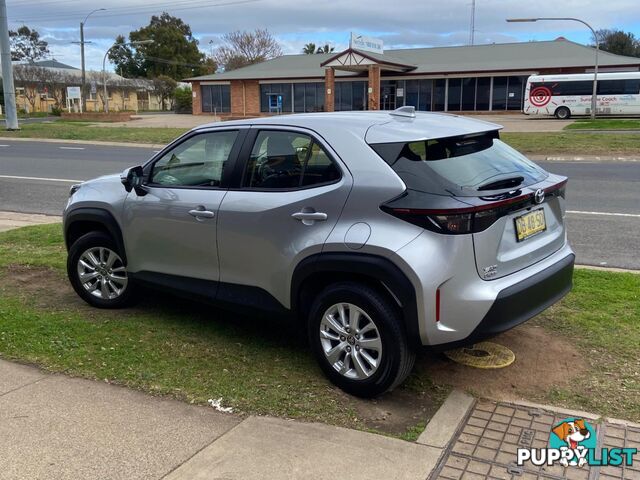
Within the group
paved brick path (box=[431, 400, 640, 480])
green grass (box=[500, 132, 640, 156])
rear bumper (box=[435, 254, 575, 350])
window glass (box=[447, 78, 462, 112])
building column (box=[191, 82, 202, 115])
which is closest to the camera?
paved brick path (box=[431, 400, 640, 480])

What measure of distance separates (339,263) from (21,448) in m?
1.99

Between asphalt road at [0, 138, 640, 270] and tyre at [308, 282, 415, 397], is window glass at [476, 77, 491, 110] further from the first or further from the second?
tyre at [308, 282, 415, 397]

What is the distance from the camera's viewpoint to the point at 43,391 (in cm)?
395

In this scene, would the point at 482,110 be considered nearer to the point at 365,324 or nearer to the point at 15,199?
the point at 15,199

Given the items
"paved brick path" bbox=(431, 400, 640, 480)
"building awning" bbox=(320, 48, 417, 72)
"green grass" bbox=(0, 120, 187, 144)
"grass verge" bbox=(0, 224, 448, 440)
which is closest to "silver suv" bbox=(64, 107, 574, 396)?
"grass verge" bbox=(0, 224, 448, 440)

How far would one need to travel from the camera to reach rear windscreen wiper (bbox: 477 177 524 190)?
3686 millimetres

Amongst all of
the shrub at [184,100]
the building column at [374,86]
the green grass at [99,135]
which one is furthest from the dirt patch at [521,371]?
the shrub at [184,100]

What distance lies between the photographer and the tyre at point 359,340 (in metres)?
3.63

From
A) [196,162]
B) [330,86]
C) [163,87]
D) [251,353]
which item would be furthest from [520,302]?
[163,87]

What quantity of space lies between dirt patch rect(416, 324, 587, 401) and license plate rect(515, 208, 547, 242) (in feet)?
3.17

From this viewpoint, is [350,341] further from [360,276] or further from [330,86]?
[330,86]

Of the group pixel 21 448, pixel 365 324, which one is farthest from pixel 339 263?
pixel 21 448

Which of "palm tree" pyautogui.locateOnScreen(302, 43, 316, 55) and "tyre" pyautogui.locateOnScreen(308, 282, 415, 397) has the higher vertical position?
"palm tree" pyautogui.locateOnScreen(302, 43, 316, 55)

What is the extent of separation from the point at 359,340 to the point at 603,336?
2.05 meters
